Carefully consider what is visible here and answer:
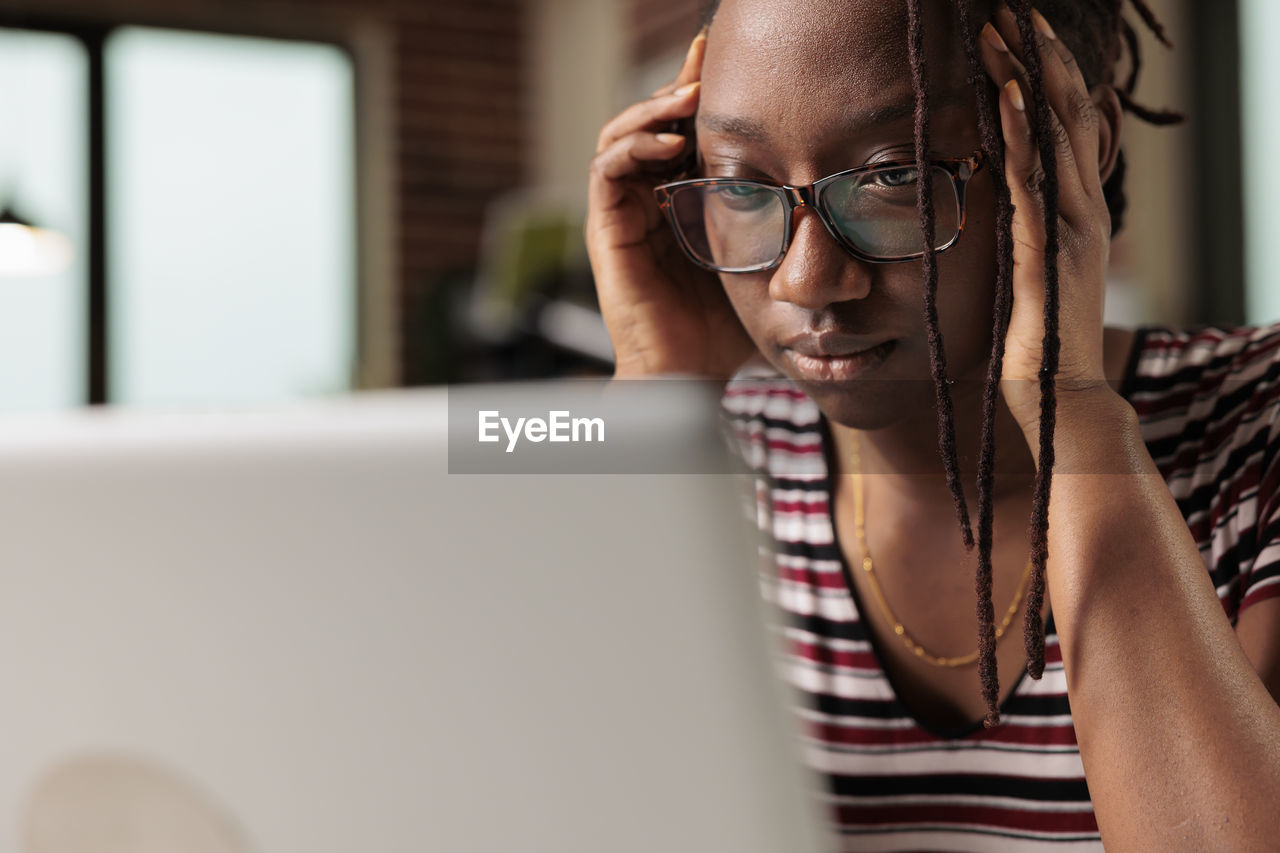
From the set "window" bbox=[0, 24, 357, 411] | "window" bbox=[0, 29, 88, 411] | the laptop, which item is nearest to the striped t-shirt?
the laptop

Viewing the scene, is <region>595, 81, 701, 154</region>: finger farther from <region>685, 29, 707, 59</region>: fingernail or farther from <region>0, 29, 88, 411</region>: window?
<region>0, 29, 88, 411</region>: window

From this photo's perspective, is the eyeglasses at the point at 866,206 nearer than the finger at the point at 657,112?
Yes

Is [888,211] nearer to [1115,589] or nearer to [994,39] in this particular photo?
[994,39]

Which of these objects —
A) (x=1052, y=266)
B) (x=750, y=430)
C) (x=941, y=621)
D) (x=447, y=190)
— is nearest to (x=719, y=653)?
(x=1052, y=266)

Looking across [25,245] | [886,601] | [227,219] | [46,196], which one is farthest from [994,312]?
[46,196]

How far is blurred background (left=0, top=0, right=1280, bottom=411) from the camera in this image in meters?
4.20

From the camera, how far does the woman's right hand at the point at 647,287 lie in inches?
38.8

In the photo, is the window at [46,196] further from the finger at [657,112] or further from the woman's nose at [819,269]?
the woman's nose at [819,269]

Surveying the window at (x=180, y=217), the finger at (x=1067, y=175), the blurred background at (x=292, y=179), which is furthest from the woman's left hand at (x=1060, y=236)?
the window at (x=180, y=217)

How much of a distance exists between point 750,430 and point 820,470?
3.5 inches

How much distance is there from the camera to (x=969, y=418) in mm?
805

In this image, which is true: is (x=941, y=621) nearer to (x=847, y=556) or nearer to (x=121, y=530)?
(x=847, y=556)

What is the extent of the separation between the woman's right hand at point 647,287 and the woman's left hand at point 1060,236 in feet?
1.09

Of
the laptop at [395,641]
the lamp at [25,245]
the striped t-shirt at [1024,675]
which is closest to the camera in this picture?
the laptop at [395,641]
